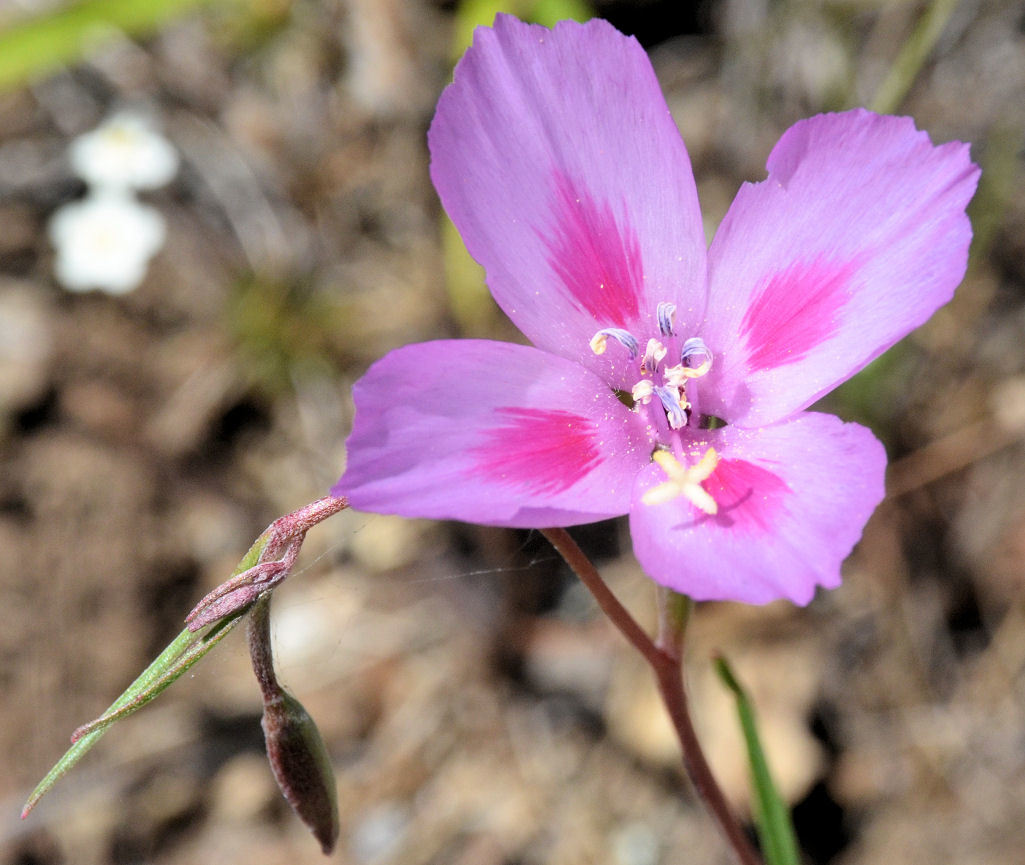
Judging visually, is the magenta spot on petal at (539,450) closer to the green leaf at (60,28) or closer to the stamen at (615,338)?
the stamen at (615,338)

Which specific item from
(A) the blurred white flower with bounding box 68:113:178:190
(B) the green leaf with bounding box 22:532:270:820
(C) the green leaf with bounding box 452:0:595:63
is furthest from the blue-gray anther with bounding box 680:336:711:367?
(A) the blurred white flower with bounding box 68:113:178:190

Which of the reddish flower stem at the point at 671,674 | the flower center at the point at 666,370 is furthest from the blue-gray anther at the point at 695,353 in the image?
the reddish flower stem at the point at 671,674

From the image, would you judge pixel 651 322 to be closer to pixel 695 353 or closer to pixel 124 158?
pixel 695 353

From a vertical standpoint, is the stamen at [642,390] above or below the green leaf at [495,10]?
below

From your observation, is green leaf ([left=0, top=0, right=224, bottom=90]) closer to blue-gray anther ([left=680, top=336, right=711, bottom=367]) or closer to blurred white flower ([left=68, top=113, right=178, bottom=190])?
blurred white flower ([left=68, top=113, right=178, bottom=190])

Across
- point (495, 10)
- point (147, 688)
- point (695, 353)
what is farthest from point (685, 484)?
point (495, 10)

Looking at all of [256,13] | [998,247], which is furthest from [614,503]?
[256,13]
